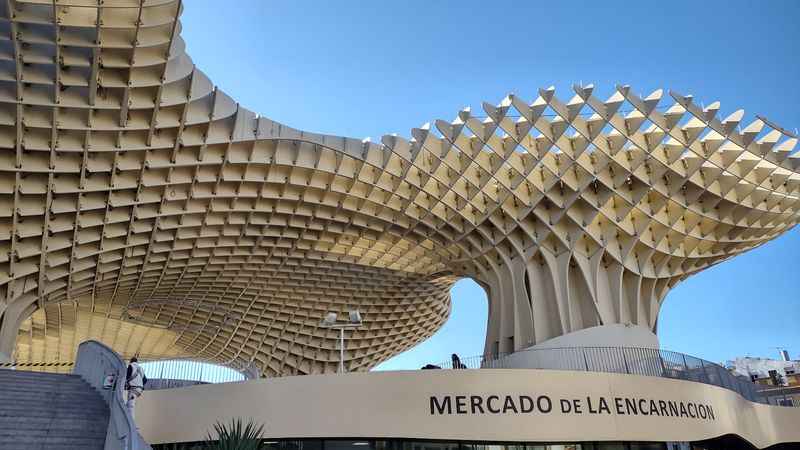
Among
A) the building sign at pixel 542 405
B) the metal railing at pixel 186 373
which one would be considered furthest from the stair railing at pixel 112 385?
the building sign at pixel 542 405

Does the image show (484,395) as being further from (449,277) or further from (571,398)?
(449,277)

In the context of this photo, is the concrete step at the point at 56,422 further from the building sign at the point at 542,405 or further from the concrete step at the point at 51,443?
the building sign at the point at 542,405

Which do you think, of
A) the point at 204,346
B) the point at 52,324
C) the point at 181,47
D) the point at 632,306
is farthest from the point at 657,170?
the point at 52,324

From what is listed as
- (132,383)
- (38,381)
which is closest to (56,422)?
(132,383)

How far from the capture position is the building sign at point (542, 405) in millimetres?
17888

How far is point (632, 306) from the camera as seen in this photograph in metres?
30.4

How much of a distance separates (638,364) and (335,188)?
56.6ft

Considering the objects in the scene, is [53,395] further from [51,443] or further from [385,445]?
[385,445]

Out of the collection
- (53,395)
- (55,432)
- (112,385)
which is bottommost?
(55,432)

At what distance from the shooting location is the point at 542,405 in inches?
717

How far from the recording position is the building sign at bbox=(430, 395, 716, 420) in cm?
1789

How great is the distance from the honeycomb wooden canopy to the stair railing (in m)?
9.62

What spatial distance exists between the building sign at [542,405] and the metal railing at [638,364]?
5.43 feet

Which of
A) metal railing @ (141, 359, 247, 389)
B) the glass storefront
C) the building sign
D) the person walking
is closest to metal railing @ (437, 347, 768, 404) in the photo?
the building sign
